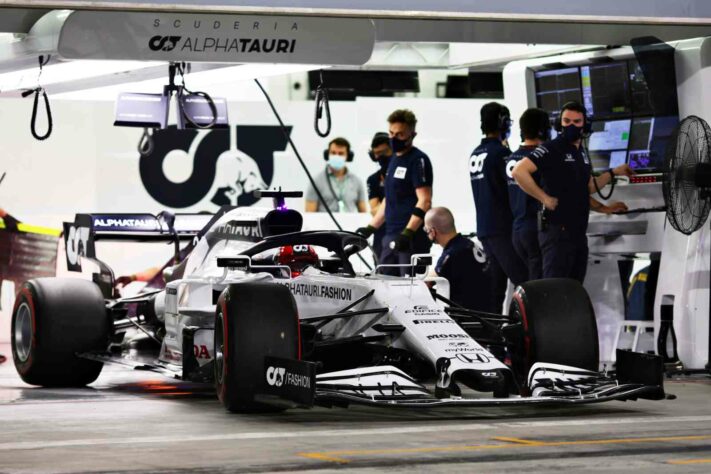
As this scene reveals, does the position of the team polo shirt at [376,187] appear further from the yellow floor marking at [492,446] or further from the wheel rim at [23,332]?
the yellow floor marking at [492,446]

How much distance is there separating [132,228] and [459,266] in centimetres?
253

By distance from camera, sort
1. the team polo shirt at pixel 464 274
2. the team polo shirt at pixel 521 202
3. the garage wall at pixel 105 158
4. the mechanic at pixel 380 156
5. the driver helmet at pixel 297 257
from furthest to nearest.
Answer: the garage wall at pixel 105 158 → the mechanic at pixel 380 156 → the team polo shirt at pixel 521 202 → the team polo shirt at pixel 464 274 → the driver helmet at pixel 297 257

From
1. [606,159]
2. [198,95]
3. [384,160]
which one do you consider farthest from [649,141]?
[198,95]

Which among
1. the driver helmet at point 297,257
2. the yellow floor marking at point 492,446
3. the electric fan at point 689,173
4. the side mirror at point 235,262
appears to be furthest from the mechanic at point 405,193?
the yellow floor marking at point 492,446

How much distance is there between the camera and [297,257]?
9.21 m

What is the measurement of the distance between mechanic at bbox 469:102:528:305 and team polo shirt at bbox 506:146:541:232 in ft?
1.10

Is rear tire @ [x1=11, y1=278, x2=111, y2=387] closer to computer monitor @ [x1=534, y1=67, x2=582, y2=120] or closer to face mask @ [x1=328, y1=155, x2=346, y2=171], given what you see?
computer monitor @ [x1=534, y1=67, x2=582, y2=120]

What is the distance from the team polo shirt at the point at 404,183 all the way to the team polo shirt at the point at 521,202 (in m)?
0.87

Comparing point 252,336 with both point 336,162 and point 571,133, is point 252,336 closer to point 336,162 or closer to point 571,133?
point 571,133

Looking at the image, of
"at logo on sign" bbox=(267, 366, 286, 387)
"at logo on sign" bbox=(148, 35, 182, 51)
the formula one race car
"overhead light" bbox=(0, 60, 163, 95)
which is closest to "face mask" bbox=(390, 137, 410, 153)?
"overhead light" bbox=(0, 60, 163, 95)

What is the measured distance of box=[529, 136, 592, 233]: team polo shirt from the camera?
11.1 metres

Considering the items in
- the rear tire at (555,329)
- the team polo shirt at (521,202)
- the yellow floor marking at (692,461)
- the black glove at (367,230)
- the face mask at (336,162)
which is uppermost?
the face mask at (336,162)

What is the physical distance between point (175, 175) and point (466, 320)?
7.15 m

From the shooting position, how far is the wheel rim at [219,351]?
7.73 meters
